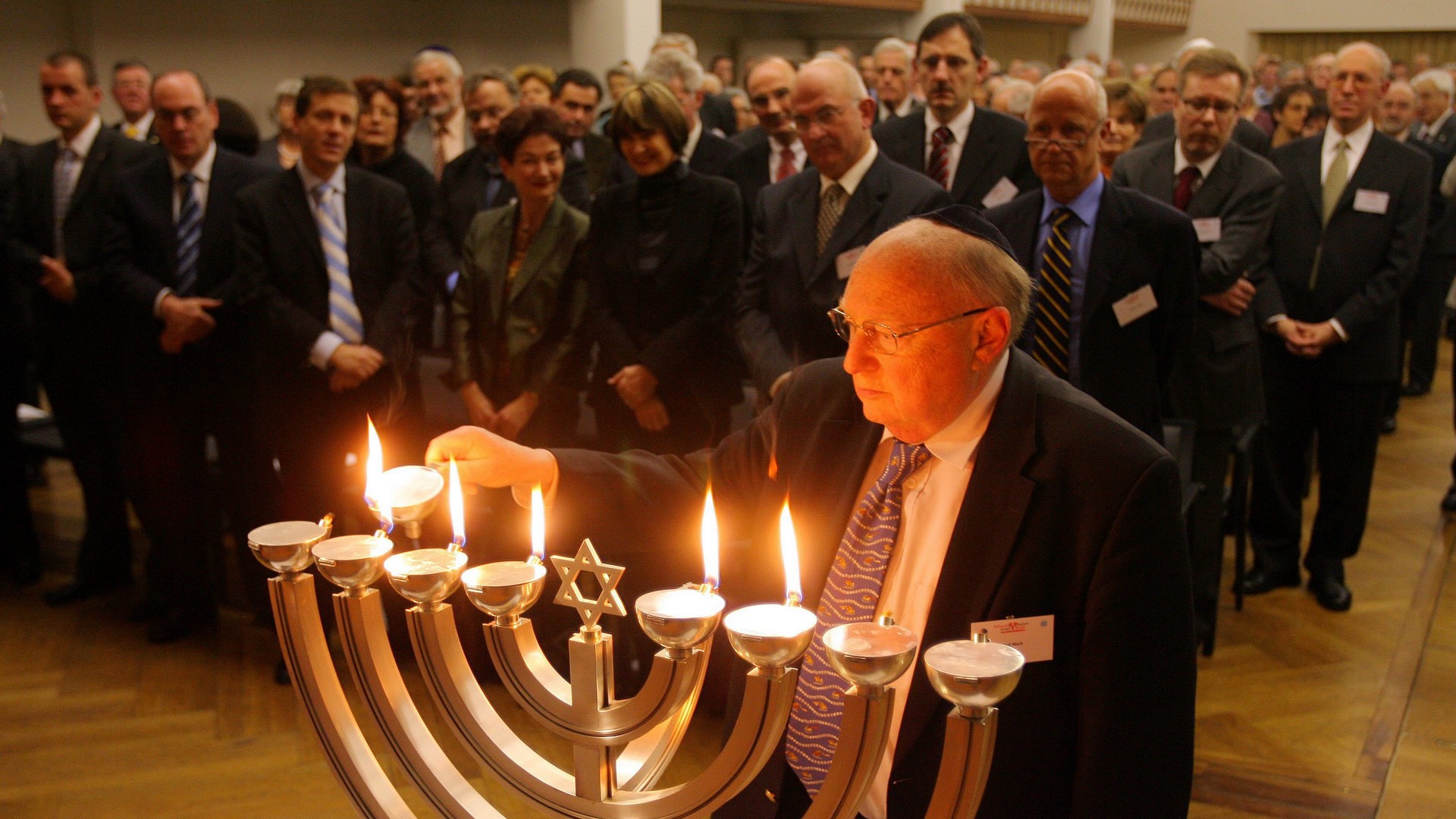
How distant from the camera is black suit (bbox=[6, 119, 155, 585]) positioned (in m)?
3.57

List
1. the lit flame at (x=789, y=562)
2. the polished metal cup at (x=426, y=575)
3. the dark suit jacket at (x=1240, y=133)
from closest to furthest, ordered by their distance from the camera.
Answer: the lit flame at (x=789, y=562) < the polished metal cup at (x=426, y=575) < the dark suit jacket at (x=1240, y=133)

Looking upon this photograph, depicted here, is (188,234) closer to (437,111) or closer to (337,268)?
(337,268)

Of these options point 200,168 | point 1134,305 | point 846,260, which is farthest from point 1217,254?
point 200,168

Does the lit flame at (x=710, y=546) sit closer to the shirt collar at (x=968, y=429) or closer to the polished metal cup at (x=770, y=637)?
the polished metal cup at (x=770, y=637)

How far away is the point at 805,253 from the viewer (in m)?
2.83

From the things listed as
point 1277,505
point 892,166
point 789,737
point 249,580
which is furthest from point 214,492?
point 1277,505

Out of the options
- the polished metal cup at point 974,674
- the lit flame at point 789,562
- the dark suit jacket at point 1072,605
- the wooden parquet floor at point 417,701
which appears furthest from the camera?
the wooden parquet floor at point 417,701

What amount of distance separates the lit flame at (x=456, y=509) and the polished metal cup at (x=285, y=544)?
4.5 inches

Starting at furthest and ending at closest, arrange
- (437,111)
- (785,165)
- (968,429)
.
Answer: (437,111), (785,165), (968,429)

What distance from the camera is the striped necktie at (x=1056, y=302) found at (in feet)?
8.54

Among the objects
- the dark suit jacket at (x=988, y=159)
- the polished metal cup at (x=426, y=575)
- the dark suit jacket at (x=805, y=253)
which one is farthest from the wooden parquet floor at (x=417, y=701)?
the polished metal cup at (x=426, y=575)

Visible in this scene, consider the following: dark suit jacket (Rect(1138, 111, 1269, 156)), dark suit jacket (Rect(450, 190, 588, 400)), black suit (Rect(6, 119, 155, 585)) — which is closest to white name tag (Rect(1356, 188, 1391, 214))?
dark suit jacket (Rect(1138, 111, 1269, 156))

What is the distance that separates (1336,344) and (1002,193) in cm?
117

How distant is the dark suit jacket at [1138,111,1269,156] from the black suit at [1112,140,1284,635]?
1.63 ft
